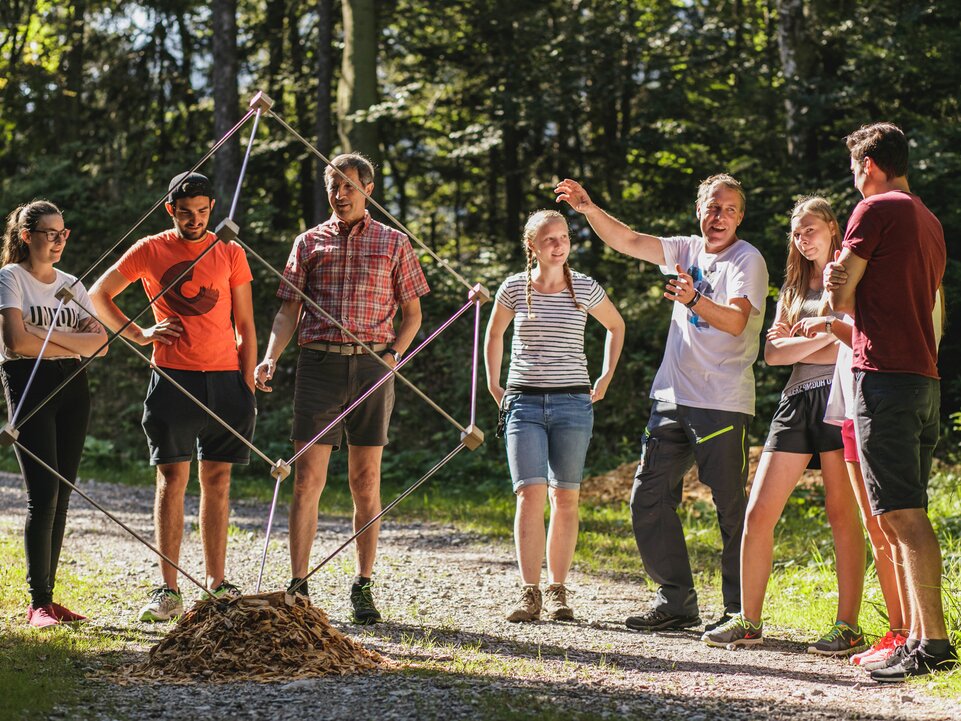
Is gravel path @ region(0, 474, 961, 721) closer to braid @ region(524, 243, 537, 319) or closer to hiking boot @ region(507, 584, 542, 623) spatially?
hiking boot @ region(507, 584, 542, 623)

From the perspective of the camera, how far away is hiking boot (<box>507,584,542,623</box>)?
16.4ft

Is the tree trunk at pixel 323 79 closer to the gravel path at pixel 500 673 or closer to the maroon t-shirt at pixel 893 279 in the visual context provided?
the gravel path at pixel 500 673

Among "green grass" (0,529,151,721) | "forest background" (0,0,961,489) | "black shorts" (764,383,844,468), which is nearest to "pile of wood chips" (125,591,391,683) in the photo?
"green grass" (0,529,151,721)

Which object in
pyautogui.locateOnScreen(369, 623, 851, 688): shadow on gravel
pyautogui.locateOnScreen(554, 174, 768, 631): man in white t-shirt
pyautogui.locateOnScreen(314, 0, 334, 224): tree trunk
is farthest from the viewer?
pyautogui.locateOnScreen(314, 0, 334, 224): tree trunk

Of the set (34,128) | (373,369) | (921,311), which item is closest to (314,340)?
(373,369)

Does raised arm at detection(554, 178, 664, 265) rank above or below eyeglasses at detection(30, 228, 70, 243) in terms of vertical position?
above

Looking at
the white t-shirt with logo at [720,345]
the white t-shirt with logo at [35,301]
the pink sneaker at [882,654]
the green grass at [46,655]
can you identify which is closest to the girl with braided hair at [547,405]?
the white t-shirt with logo at [720,345]

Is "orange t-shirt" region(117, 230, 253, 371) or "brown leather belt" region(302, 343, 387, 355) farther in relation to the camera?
"brown leather belt" region(302, 343, 387, 355)

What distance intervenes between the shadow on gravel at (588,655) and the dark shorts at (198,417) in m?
1.08

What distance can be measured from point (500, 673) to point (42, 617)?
2.09 metres

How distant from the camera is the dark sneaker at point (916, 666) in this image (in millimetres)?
3879

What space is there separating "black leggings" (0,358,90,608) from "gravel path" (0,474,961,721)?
395 millimetres

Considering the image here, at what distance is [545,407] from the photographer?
202 inches

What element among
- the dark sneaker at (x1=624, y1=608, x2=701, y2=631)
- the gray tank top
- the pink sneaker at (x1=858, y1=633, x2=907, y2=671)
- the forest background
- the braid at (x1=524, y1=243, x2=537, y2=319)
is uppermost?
the forest background
